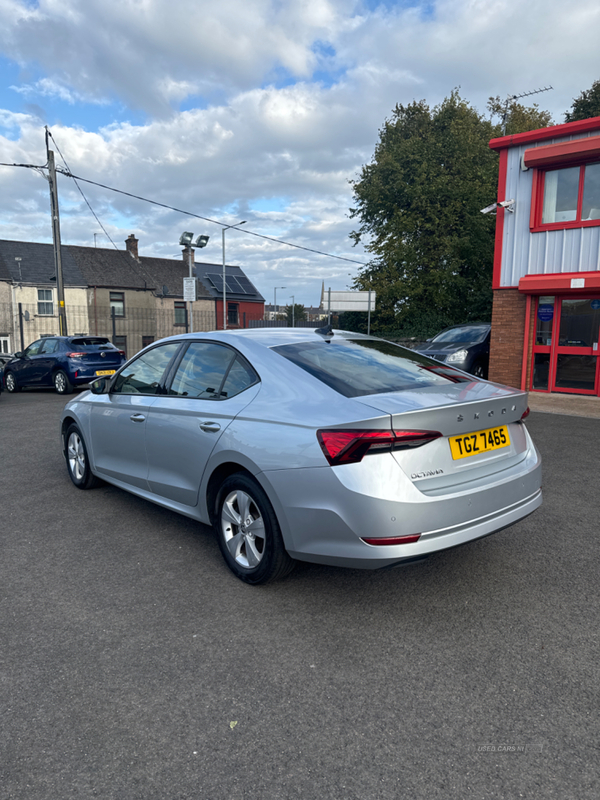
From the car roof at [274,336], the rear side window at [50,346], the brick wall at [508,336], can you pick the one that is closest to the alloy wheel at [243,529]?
the car roof at [274,336]

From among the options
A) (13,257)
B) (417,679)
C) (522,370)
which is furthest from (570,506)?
(13,257)

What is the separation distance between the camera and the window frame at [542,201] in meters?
12.0

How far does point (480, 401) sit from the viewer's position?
320cm

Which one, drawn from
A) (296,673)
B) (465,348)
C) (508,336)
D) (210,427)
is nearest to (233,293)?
(465,348)

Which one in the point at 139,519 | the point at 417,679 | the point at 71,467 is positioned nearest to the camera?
the point at 417,679

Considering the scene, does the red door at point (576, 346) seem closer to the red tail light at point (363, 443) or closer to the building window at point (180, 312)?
the red tail light at point (363, 443)

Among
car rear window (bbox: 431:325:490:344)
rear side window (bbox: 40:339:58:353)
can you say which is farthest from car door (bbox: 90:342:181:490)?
rear side window (bbox: 40:339:58:353)

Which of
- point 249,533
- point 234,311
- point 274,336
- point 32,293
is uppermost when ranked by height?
point 32,293

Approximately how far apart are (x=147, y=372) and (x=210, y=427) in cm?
130

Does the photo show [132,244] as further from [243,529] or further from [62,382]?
[243,529]

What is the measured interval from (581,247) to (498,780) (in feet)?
39.8

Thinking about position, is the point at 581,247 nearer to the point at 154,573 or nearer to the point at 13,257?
the point at 154,573

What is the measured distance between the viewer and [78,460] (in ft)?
18.4

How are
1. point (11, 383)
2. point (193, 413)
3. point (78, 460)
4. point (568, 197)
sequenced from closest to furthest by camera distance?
1. point (193, 413)
2. point (78, 460)
3. point (568, 197)
4. point (11, 383)
